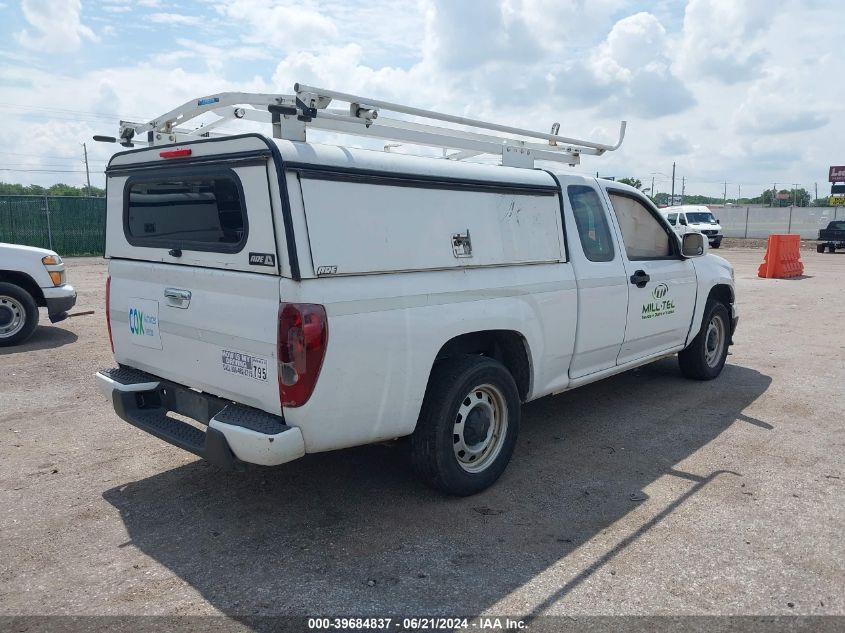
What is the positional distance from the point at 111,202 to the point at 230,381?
182 cm

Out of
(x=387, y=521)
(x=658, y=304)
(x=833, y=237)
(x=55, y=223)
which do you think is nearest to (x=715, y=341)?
(x=658, y=304)

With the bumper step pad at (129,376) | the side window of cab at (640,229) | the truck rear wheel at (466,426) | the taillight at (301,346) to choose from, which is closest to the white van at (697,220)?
the side window of cab at (640,229)

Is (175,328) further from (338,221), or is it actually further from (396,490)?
(396,490)

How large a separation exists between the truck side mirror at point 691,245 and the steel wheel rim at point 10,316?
7.76 metres

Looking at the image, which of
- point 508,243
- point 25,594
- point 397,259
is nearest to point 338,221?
point 397,259

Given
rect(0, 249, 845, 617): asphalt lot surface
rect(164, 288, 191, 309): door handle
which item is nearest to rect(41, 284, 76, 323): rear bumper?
rect(0, 249, 845, 617): asphalt lot surface

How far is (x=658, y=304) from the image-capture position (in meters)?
5.84

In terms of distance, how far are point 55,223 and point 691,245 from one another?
2196 centimetres

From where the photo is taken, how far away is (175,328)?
3.95m

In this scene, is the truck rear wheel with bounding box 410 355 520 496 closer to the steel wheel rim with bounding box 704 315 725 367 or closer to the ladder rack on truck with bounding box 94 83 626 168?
the ladder rack on truck with bounding box 94 83 626 168

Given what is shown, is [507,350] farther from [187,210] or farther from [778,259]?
[778,259]

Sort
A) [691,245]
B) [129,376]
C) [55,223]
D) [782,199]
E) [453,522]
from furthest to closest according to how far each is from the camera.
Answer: [782,199]
[55,223]
[691,245]
[129,376]
[453,522]

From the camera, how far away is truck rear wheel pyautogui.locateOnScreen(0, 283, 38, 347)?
8.49 meters

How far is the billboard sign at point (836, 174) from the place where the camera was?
164 ft
